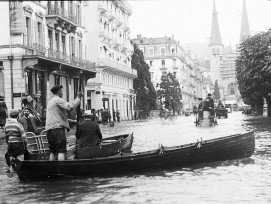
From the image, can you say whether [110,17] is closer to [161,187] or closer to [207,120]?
[207,120]

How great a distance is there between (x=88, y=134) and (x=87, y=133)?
0.03 m

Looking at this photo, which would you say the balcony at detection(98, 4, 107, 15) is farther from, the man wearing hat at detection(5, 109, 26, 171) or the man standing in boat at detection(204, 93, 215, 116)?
the man wearing hat at detection(5, 109, 26, 171)

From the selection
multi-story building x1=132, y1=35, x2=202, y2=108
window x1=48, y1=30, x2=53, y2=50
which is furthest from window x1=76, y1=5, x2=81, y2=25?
multi-story building x1=132, y1=35, x2=202, y2=108

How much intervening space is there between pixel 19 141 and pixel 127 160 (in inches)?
94.4

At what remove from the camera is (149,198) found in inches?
352

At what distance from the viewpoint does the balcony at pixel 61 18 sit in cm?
A: 4042

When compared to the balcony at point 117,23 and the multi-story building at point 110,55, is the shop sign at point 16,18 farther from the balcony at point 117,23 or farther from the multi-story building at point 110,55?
the balcony at point 117,23

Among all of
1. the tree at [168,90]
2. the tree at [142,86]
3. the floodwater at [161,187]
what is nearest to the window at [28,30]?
the floodwater at [161,187]

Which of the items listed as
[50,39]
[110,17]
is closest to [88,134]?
[50,39]

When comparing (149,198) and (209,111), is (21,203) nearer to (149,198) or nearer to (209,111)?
(149,198)

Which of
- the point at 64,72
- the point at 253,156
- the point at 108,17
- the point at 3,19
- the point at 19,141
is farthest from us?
the point at 108,17

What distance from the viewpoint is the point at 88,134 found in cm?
1263

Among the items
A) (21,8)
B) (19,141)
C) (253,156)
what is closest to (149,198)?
(19,141)

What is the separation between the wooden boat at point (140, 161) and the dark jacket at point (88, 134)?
0.87m
